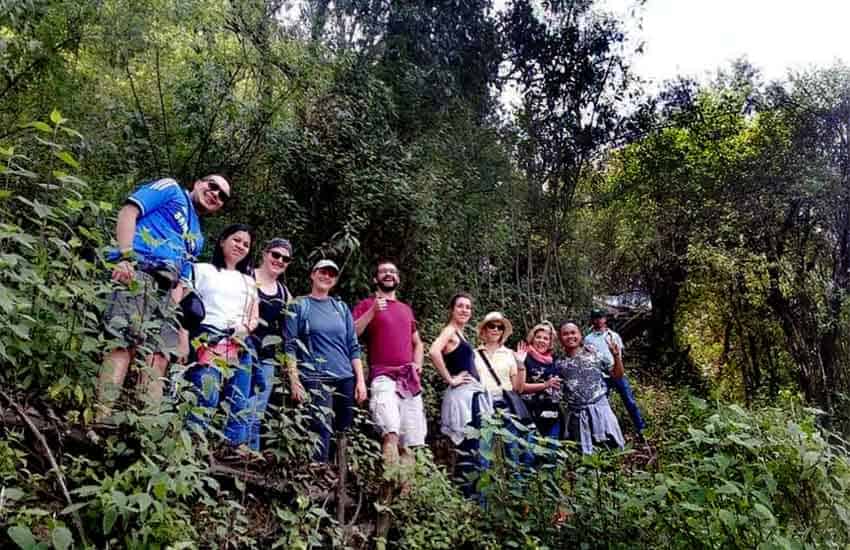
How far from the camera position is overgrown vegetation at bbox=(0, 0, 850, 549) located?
2.28 meters

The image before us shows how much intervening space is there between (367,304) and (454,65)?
6.59 meters

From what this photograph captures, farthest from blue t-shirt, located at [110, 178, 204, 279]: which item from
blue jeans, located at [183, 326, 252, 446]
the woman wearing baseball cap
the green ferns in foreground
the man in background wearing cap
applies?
the man in background wearing cap

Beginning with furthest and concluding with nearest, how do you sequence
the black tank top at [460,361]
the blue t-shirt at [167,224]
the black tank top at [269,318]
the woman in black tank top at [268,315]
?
the black tank top at [460,361], the black tank top at [269,318], the woman in black tank top at [268,315], the blue t-shirt at [167,224]

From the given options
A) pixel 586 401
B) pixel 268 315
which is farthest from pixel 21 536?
pixel 586 401

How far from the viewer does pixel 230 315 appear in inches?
134

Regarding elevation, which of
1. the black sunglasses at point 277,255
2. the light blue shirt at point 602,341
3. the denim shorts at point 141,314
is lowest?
the light blue shirt at point 602,341

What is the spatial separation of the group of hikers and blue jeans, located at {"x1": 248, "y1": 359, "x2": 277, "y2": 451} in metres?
0.01

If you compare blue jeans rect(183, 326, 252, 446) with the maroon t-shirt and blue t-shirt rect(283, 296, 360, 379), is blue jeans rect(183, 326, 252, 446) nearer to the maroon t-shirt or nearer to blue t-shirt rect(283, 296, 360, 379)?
blue t-shirt rect(283, 296, 360, 379)

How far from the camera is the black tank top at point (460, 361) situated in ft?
14.9

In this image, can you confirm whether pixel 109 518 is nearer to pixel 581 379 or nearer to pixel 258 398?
pixel 258 398

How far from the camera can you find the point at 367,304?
4379mm

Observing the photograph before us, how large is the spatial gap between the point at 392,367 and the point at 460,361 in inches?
23.7

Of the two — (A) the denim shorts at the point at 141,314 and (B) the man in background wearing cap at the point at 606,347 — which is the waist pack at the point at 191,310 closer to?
(A) the denim shorts at the point at 141,314

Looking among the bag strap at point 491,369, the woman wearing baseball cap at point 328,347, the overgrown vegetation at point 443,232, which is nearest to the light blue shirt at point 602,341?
the overgrown vegetation at point 443,232
